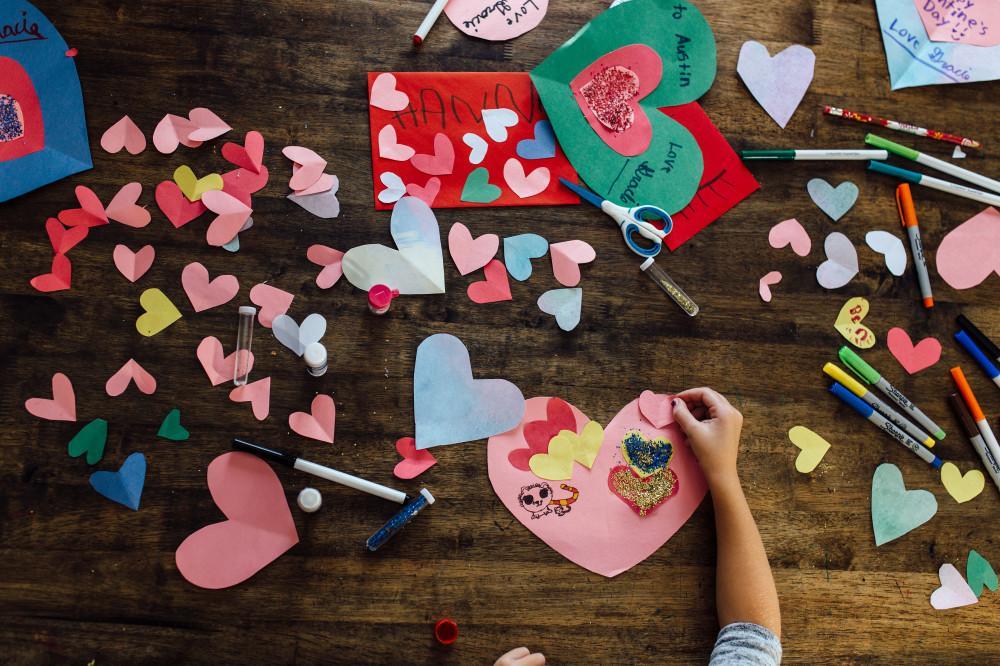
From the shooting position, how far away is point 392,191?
3.51 feet

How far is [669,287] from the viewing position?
1.10 meters

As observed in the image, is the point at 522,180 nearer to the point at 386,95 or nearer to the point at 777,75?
the point at 386,95

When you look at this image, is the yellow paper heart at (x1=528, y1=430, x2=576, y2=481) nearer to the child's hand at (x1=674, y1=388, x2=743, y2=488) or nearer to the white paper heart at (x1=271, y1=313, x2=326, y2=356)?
the child's hand at (x1=674, y1=388, x2=743, y2=488)

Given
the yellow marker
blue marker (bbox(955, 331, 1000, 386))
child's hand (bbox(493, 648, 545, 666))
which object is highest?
blue marker (bbox(955, 331, 1000, 386))

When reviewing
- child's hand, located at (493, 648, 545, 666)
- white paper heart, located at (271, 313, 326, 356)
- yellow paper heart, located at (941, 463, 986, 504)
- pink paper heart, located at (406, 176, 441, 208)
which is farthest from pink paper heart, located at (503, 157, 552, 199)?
yellow paper heart, located at (941, 463, 986, 504)

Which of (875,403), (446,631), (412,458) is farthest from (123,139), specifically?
(875,403)

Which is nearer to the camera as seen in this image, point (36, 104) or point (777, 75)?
point (36, 104)

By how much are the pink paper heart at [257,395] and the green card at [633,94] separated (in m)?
0.60

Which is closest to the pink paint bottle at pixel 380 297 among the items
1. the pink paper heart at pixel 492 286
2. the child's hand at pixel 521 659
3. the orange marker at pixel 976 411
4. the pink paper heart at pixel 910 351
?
the pink paper heart at pixel 492 286

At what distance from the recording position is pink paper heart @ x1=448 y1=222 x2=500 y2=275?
42.2 inches

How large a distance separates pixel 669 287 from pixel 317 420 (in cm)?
59

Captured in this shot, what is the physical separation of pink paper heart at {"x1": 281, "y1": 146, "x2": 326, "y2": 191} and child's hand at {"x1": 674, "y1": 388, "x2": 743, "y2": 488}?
67 centimetres

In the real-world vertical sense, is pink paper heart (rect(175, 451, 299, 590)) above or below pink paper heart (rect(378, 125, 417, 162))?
below

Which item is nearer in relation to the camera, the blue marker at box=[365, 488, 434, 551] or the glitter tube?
the blue marker at box=[365, 488, 434, 551]
